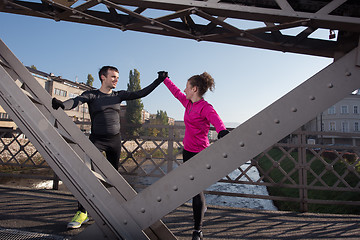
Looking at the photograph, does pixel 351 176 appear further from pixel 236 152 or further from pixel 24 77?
pixel 24 77

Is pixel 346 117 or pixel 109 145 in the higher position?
pixel 346 117

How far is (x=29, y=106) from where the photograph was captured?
1597mm

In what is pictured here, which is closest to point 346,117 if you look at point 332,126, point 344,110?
point 344,110

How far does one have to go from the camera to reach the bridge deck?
105 inches

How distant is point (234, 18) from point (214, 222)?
8.82 ft

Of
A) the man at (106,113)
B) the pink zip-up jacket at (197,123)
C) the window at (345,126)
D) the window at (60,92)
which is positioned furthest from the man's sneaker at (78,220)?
the window at (345,126)

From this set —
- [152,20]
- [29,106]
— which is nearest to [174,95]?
[152,20]

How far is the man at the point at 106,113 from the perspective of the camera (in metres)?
2.72

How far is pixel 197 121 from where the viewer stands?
2283 mm

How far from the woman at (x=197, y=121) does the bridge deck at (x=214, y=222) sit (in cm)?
56

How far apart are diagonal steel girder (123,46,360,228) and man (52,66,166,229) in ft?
5.06

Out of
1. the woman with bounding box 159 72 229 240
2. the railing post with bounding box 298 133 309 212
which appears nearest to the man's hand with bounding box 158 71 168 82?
the woman with bounding box 159 72 229 240

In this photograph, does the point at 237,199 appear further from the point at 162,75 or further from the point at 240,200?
the point at 162,75

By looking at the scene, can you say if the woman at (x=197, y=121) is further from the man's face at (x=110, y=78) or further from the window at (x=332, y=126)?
the window at (x=332, y=126)
